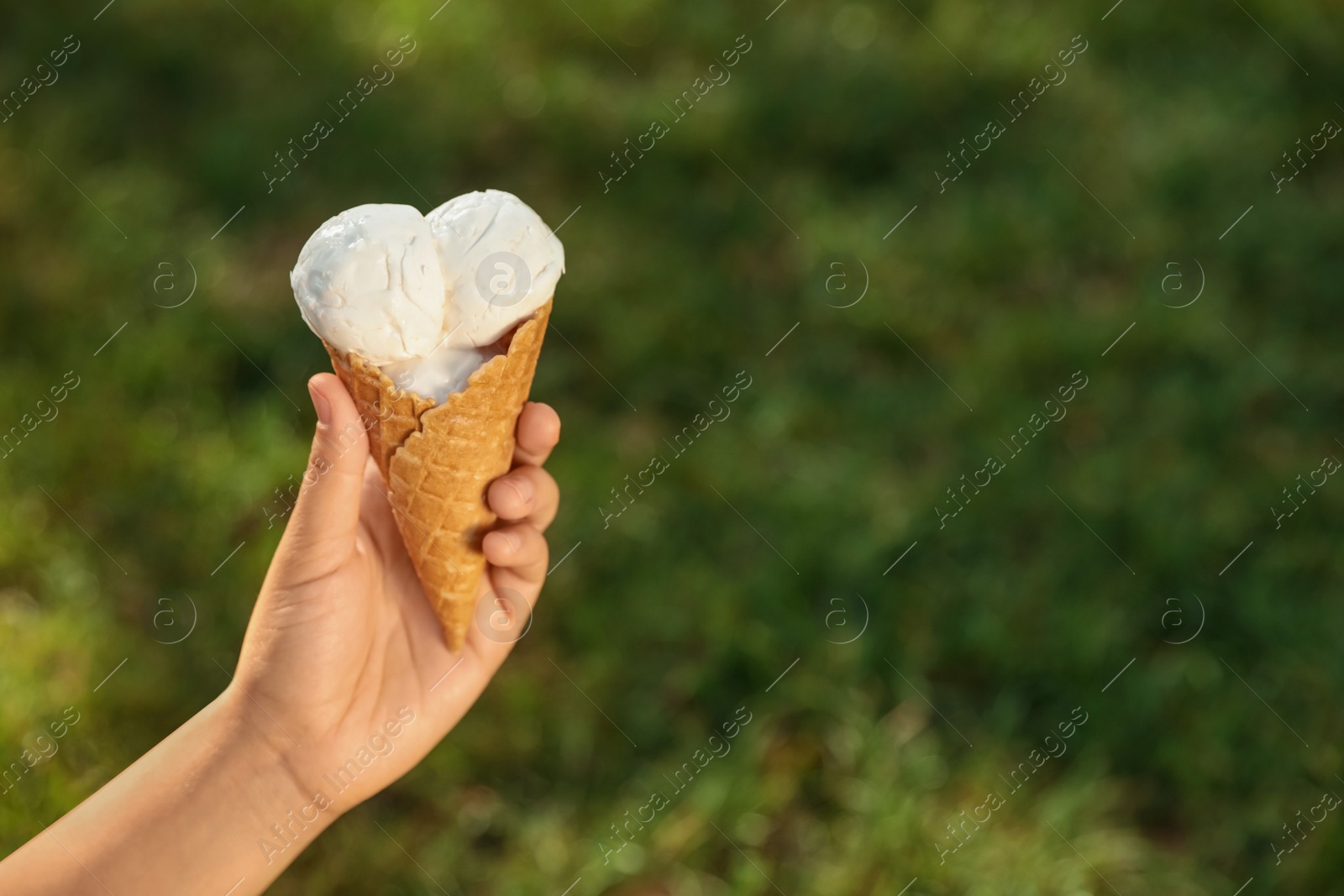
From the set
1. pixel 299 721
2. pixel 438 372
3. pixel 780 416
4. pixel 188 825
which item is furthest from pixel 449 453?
pixel 780 416

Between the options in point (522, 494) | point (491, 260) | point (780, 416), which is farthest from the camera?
point (780, 416)

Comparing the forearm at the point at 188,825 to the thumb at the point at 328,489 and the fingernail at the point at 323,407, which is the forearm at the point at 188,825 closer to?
the thumb at the point at 328,489

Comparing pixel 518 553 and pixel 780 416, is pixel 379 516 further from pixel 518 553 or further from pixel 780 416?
pixel 780 416

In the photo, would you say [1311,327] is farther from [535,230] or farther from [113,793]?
[113,793]

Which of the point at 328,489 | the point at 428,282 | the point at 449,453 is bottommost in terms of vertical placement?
the point at 449,453

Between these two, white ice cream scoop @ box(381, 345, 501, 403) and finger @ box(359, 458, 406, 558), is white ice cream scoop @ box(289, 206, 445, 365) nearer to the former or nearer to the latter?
white ice cream scoop @ box(381, 345, 501, 403)

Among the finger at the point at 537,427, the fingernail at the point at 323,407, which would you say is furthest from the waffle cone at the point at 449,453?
the fingernail at the point at 323,407

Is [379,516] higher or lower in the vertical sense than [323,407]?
lower
